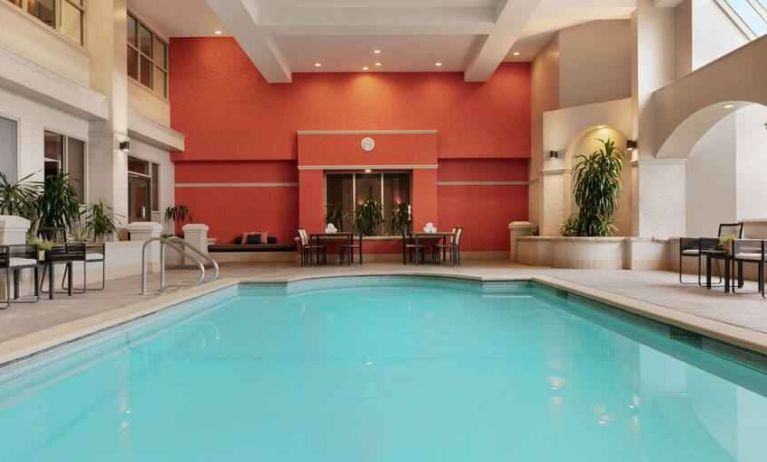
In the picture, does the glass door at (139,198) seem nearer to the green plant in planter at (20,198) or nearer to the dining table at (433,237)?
the green plant in planter at (20,198)

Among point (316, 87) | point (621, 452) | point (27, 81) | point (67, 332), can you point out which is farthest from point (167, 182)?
point (621, 452)

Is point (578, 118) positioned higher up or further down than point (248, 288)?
higher up

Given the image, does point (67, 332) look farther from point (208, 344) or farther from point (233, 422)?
point (233, 422)

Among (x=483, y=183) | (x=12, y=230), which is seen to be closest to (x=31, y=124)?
(x=12, y=230)

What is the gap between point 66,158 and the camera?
9594 mm

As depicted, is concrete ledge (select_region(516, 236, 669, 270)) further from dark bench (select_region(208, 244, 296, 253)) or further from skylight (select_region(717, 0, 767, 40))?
dark bench (select_region(208, 244, 296, 253))

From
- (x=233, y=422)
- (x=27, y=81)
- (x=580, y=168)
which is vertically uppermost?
(x=27, y=81)

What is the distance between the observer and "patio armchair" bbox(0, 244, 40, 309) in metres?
5.61

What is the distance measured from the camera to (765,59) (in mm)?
7262

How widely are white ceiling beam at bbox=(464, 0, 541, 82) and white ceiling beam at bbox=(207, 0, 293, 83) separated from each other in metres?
4.22

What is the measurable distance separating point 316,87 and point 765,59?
9443 millimetres

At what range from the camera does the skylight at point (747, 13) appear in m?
9.88

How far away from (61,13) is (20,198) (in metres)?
3.78

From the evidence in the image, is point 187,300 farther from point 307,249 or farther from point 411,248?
point 411,248
